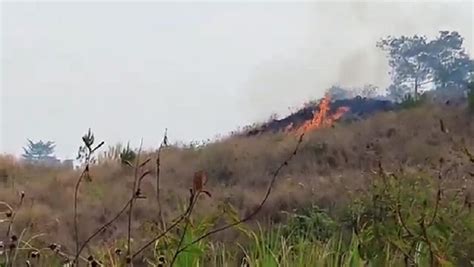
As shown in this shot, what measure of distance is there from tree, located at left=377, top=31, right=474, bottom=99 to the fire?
7480mm

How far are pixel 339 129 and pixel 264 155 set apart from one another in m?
2.18

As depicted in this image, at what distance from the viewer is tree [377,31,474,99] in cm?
2648

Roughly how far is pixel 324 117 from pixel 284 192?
8265mm

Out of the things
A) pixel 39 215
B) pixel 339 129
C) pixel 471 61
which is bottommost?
pixel 39 215

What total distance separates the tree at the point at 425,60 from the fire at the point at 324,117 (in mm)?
7480

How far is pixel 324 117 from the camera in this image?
18.0 m

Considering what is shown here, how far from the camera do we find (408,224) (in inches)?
84.0

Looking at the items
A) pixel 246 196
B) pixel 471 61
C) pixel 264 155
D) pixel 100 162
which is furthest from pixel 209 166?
pixel 471 61

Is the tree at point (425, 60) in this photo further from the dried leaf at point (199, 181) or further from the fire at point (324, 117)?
the dried leaf at point (199, 181)

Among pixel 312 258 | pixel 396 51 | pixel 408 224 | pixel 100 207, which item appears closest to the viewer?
pixel 408 224

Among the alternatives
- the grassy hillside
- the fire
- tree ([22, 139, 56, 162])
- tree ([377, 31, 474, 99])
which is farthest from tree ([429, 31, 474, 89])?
tree ([22, 139, 56, 162])

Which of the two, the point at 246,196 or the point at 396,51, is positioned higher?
the point at 396,51

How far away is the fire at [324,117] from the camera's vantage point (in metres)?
16.6

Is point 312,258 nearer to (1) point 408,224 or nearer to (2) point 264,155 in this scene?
(1) point 408,224
